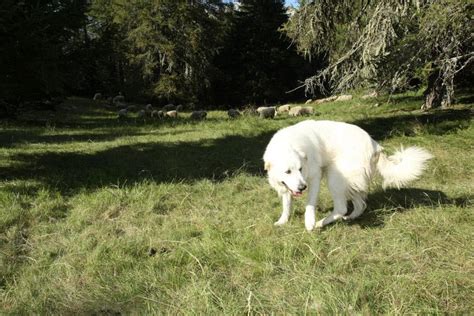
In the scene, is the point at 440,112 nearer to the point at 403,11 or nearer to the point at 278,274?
the point at 403,11

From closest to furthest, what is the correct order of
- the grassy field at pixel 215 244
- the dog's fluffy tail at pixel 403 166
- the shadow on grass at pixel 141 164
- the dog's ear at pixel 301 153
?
the grassy field at pixel 215 244 → the dog's ear at pixel 301 153 → the dog's fluffy tail at pixel 403 166 → the shadow on grass at pixel 141 164

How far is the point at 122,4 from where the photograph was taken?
96.6ft

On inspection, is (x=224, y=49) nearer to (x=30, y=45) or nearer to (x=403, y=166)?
(x=30, y=45)

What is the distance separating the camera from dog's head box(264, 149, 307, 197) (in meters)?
4.23

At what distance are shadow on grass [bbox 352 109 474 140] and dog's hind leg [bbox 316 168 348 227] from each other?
589 cm

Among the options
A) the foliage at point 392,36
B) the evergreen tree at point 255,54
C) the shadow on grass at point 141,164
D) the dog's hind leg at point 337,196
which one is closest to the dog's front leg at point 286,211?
the dog's hind leg at point 337,196

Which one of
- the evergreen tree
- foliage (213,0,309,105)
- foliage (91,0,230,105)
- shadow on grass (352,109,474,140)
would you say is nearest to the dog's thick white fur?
shadow on grass (352,109,474,140)

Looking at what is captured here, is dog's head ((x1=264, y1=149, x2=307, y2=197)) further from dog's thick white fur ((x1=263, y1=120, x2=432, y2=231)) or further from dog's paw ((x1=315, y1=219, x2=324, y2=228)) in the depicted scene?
dog's paw ((x1=315, y1=219, x2=324, y2=228))

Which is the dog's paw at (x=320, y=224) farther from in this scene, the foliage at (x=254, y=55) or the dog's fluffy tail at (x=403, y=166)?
the foliage at (x=254, y=55)

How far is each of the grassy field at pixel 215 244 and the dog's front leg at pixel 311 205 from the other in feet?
0.39

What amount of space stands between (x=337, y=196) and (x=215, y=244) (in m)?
1.54

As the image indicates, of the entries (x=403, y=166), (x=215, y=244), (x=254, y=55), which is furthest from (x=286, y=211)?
(x=254, y=55)

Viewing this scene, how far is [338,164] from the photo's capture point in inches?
191

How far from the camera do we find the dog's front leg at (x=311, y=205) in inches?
179
